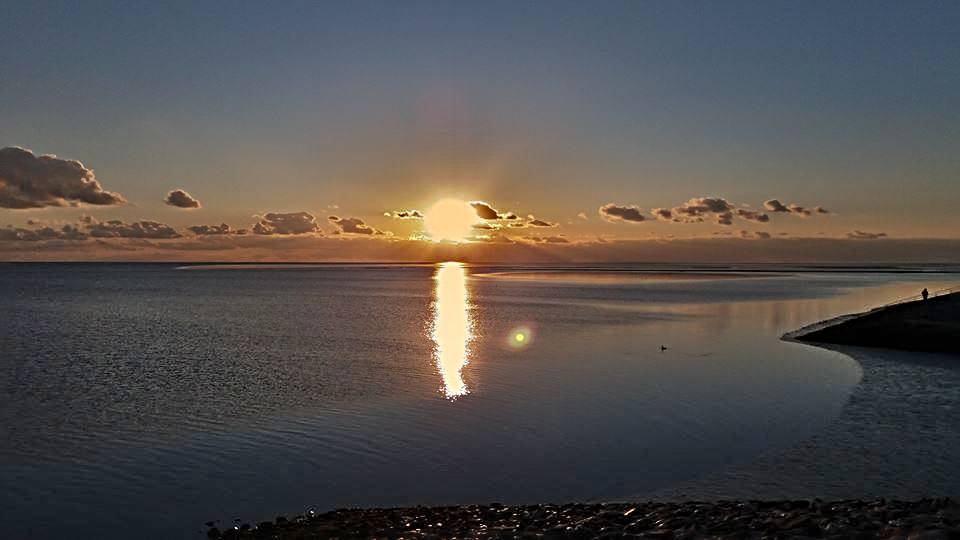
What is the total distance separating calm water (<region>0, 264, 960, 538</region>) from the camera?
15.7 m

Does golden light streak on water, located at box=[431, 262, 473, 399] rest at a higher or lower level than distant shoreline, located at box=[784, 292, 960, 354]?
lower

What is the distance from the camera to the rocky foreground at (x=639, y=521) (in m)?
11.4

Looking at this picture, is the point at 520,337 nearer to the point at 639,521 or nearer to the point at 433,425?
the point at 433,425

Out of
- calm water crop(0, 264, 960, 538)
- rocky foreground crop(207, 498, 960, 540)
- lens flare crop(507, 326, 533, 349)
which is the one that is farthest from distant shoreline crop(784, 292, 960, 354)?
rocky foreground crop(207, 498, 960, 540)

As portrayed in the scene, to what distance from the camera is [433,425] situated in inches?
882

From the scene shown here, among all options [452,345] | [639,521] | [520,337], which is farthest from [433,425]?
[520,337]

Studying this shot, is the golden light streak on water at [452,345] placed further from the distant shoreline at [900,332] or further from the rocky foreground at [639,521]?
the distant shoreline at [900,332]

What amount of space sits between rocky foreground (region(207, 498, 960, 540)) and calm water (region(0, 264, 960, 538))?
155 cm

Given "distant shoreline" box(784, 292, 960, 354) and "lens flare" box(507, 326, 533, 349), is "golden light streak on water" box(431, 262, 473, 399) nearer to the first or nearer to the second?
"lens flare" box(507, 326, 533, 349)

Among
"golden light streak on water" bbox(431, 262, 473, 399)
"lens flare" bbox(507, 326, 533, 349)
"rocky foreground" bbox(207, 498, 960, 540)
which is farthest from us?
"lens flare" bbox(507, 326, 533, 349)

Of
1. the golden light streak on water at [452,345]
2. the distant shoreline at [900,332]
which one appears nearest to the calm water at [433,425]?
the golden light streak on water at [452,345]

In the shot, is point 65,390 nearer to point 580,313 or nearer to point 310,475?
point 310,475

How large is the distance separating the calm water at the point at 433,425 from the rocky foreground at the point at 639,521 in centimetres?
155

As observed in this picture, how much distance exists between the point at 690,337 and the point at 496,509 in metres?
36.9
